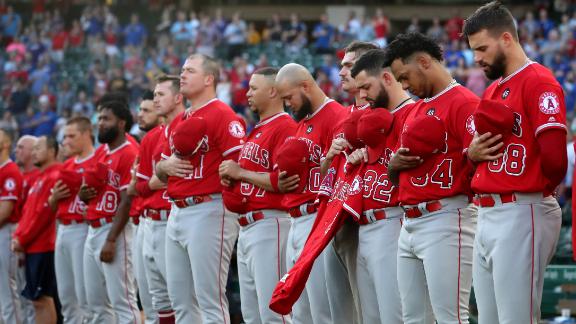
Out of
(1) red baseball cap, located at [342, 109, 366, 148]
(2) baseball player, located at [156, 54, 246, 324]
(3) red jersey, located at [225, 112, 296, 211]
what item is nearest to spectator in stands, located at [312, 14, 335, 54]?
(2) baseball player, located at [156, 54, 246, 324]

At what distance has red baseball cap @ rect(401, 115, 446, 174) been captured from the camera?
593cm

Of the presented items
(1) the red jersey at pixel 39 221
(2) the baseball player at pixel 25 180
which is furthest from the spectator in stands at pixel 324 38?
(1) the red jersey at pixel 39 221

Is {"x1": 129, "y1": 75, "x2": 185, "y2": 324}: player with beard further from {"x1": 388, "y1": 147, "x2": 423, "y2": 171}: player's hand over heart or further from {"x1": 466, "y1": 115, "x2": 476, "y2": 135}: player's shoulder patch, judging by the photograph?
{"x1": 466, "y1": 115, "x2": 476, "y2": 135}: player's shoulder patch

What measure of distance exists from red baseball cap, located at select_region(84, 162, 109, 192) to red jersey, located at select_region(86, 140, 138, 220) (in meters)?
0.08

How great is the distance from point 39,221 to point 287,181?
14.9ft

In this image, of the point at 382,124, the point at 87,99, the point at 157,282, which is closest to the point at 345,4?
the point at 87,99

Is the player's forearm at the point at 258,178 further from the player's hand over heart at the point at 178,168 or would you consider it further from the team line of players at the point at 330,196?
the player's hand over heart at the point at 178,168

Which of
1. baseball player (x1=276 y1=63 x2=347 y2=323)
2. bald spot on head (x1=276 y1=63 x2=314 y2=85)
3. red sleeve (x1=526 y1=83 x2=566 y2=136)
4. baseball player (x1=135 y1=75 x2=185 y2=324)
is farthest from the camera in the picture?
baseball player (x1=135 y1=75 x2=185 y2=324)

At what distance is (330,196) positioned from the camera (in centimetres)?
688

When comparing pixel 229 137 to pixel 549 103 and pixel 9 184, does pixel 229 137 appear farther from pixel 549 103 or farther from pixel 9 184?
pixel 9 184

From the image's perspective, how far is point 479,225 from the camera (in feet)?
18.3

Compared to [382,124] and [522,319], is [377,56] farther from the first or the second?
[522,319]

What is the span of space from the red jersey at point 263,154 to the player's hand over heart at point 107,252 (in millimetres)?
2118

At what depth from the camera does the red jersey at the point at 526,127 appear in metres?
5.36
